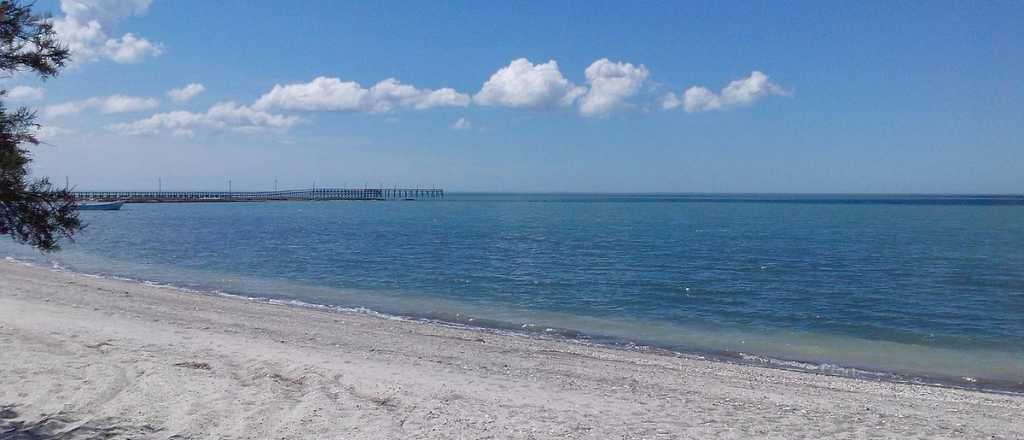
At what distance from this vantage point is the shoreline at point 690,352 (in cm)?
1260

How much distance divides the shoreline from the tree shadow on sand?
964cm

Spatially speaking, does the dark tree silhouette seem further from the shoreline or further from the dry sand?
the shoreline

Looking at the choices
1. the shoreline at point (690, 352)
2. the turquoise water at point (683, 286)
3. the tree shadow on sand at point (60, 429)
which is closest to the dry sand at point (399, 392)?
the tree shadow on sand at point (60, 429)

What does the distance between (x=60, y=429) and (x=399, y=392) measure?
3.64 metres

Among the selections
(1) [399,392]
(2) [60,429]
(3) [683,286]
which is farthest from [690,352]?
(2) [60,429]

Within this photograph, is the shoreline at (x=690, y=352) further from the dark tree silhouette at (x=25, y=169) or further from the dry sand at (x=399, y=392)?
the dark tree silhouette at (x=25, y=169)

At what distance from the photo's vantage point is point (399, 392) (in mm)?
9164

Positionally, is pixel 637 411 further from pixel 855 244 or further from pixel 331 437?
pixel 855 244

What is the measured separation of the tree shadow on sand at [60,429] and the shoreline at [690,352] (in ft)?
31.6

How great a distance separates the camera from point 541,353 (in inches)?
516

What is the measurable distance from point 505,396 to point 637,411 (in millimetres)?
1661

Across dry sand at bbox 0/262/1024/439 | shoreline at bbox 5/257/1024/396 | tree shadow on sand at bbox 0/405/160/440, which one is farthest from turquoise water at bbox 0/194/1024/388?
tree shadow on sand at bbox 0/405/160/440

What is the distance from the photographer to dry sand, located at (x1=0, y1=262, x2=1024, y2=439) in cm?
759

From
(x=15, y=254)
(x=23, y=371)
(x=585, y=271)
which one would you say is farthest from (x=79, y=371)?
(x=15, y=254)
